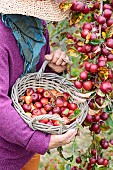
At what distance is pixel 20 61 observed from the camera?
6.07 ft

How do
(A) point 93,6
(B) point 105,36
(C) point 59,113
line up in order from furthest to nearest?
(C) point 59,113
(A) point 93,6
(B) point 105,36

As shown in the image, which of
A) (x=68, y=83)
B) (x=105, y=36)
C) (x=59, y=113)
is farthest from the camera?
(x=68, y=83)

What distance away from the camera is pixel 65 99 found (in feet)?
6.23

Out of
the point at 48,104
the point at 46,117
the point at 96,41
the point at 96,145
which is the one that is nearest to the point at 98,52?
the point at 96,41

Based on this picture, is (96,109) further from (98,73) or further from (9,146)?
(9,146)

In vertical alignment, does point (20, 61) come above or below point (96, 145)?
above

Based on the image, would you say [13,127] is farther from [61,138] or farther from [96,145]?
[96,145]

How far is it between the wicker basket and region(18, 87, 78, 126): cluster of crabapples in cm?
2

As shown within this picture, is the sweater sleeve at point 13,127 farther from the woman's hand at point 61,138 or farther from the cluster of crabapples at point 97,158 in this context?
the cluster of crabapples at point 97,158

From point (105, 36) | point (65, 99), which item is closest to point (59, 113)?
point (65, 99)

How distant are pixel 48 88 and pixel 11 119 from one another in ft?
1.11

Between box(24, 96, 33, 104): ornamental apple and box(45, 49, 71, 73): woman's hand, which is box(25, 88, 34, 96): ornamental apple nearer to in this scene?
box(24, 96, 33, 104): ornamental apple

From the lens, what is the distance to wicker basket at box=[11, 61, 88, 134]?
1.67 meters

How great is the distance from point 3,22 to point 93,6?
366 millimetres
